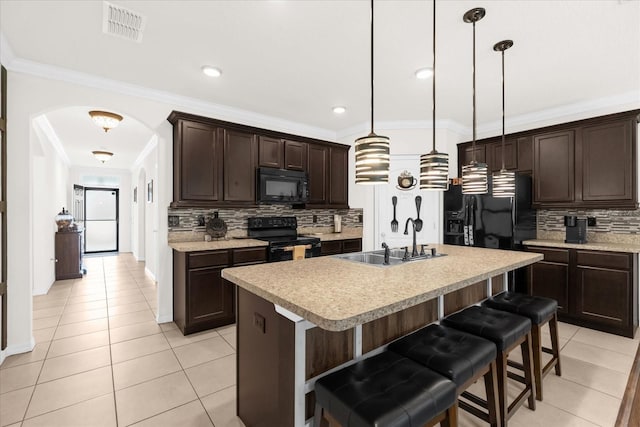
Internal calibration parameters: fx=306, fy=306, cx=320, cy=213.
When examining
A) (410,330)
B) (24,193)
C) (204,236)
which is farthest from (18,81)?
(410,330)

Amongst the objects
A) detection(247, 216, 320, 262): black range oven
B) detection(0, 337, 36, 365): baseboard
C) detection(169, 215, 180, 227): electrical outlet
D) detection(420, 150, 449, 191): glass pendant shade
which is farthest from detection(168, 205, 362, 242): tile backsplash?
detection(420, 150, 449, 191): glass pendant shade

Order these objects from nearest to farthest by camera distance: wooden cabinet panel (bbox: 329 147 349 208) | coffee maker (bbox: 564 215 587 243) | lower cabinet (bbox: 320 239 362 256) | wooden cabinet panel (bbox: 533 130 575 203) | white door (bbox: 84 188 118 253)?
coffee maker (bbox: 564 215 587 243), wooden cabinet panel (bbox: 533 130 575 203), lower cabinet (bbox: 320 239 362 256), wooden cabinet panel (bbox: 329 147 349 208), white door (bbox: 84 188 118 253)

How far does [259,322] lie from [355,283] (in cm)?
57

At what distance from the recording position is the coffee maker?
11.7 feet

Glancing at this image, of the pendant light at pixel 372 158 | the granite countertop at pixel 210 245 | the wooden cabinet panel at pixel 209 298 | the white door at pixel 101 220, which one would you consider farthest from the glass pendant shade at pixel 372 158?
the white door at pixel 101 220

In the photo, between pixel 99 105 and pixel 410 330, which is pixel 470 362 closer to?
pixel 410 330

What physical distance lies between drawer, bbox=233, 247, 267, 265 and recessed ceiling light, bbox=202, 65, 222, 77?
184 cm

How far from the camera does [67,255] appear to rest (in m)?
5.61

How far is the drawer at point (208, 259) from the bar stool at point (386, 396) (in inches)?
90.8

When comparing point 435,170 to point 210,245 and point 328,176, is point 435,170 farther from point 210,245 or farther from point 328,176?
point 328,176

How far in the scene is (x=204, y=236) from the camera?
388 cm

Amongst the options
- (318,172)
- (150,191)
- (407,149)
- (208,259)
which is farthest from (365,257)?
(150,191)

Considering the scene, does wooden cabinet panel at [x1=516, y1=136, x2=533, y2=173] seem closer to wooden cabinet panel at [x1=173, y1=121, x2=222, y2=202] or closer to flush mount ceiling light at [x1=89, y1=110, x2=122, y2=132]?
wooden cabinet panel at [x1=173, y1=121, x2=222, y2=202]

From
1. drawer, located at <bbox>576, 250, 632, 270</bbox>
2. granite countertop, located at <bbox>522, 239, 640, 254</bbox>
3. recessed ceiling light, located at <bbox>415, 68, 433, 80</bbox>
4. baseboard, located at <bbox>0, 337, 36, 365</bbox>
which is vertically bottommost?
baseboard, located at <bbox>0, 337, 36, 365</bbox>
